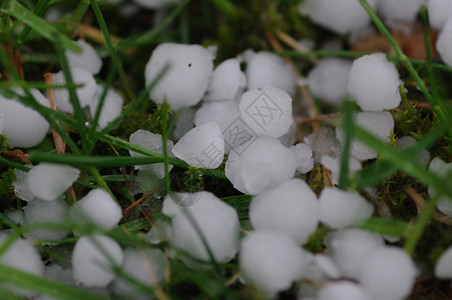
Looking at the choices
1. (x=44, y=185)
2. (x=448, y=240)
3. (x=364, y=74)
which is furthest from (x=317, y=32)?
(x=44, y=185)

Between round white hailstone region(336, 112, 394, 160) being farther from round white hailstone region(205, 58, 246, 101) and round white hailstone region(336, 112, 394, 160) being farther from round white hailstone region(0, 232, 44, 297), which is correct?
round white hailstone region(0, 232, 44, 297)

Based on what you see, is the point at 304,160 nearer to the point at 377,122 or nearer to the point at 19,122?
the point at 377,122

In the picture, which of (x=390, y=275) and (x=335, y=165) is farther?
(x=335, y=165)

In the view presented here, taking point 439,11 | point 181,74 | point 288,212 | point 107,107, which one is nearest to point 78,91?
point 107,107

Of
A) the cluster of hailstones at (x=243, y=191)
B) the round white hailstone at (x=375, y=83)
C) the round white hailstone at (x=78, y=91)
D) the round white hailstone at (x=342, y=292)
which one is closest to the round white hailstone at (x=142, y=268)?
the cluster of hailstones at (x=243, y=191)

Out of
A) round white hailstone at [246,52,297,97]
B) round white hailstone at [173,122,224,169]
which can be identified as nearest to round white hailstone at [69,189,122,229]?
round white hailstone at [173,122,224,169]

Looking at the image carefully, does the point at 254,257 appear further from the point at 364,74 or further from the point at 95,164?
the point at 364,74
